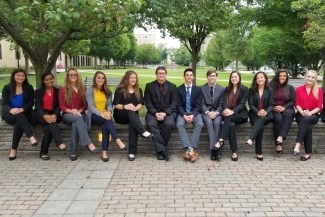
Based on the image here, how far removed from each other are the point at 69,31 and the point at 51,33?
0.49 metres

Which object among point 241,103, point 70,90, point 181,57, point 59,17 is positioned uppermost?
point 59,17

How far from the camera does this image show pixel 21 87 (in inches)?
294

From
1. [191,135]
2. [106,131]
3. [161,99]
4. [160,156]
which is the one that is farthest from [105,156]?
[191,135]

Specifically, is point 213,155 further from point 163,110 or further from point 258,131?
point 163,110

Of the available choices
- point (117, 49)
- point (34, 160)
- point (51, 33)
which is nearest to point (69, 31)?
point (51, 33)

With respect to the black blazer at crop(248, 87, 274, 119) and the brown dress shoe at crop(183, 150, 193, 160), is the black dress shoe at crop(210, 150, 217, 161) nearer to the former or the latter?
the brown dress shoe at crop(183, 150, 193, 160)

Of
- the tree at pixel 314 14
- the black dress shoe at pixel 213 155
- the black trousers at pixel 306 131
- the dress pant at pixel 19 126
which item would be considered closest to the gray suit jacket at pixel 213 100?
the black dress shoe at pixel 213 155

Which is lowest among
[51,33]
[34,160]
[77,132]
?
[34,160]

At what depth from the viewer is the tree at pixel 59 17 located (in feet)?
17.6

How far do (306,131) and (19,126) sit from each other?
5.11 metres

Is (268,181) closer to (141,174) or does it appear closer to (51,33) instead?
(141,174)

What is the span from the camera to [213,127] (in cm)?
722

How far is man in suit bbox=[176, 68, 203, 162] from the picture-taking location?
711 centimetres

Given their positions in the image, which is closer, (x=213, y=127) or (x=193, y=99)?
(x=213, y=127)
